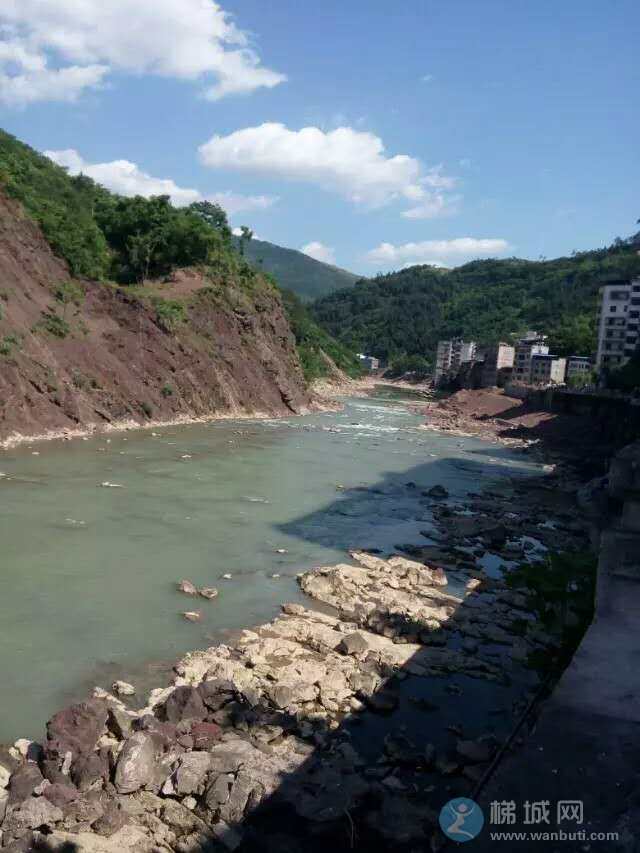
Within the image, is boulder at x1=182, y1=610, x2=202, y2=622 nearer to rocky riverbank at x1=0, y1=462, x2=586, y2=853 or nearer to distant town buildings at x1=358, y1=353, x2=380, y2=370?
rocky riverbank at x1=0, y1=462, x2=586, y2=853

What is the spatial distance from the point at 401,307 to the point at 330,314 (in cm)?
1991

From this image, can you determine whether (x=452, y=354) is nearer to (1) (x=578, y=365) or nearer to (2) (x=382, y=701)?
(1) (x=578, y=365)

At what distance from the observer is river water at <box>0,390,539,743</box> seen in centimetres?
1002

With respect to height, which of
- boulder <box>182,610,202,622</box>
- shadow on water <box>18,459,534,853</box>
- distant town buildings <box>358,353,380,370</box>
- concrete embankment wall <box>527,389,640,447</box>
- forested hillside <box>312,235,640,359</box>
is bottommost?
shadow on water <box>18,459,534,853</box>

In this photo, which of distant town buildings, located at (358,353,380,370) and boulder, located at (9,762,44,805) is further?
distant town buildings, located at (358,353,380,370)

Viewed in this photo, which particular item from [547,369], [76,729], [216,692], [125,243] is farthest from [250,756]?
[547,369]

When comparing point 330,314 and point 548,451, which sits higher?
point 330,314

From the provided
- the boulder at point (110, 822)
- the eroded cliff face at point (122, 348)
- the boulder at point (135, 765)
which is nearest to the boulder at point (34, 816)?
the boulder at point (110, 822)

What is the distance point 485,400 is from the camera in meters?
65.9

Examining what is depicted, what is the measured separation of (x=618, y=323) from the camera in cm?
7356

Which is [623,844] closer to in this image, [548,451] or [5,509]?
[5,509]

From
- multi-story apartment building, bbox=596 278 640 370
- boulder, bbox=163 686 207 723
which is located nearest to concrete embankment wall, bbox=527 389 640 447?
multi-story apartment building, bbox=596 278 640 370

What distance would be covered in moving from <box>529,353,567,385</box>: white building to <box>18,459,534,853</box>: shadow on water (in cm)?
6962

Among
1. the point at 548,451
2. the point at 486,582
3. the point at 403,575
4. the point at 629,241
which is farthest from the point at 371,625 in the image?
the point at 629,241
